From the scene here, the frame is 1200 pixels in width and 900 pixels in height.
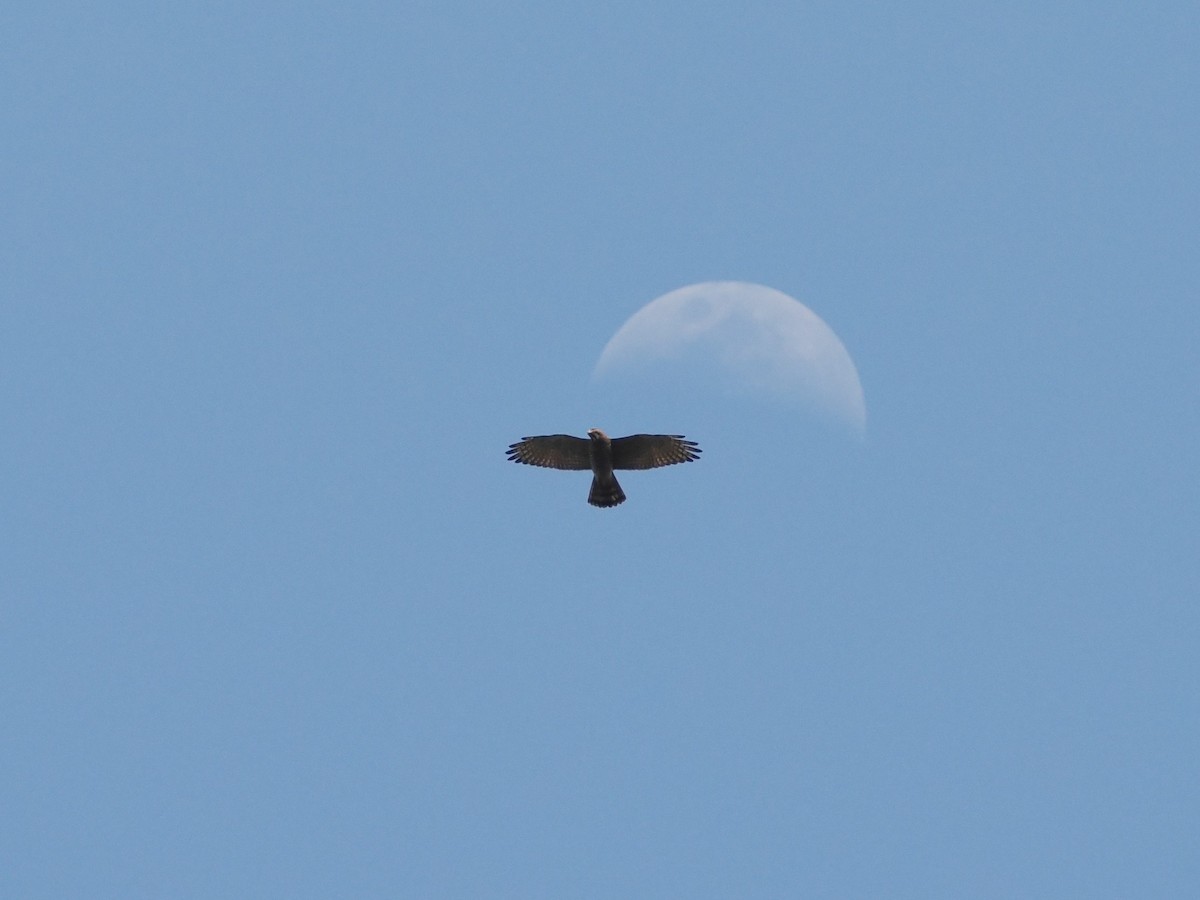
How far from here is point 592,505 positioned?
1287 inches

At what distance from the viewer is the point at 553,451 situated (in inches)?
1307

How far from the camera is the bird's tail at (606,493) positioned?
107 feet

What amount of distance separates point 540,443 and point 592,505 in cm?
155

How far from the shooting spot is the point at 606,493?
3281 cm

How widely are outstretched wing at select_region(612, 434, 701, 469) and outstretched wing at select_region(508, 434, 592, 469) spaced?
0.59m

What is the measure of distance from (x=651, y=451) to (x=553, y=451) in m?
1.88

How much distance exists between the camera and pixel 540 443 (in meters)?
33.0

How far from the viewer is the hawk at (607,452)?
107 ft

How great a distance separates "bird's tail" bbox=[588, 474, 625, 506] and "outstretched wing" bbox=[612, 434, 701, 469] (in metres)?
0.36

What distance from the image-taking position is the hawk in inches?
1281

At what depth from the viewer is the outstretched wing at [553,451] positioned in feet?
108

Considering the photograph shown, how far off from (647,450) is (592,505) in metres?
1.45

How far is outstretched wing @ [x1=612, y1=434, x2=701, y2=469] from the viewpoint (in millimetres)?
32562

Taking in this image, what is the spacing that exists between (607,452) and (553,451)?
1.18 meters
